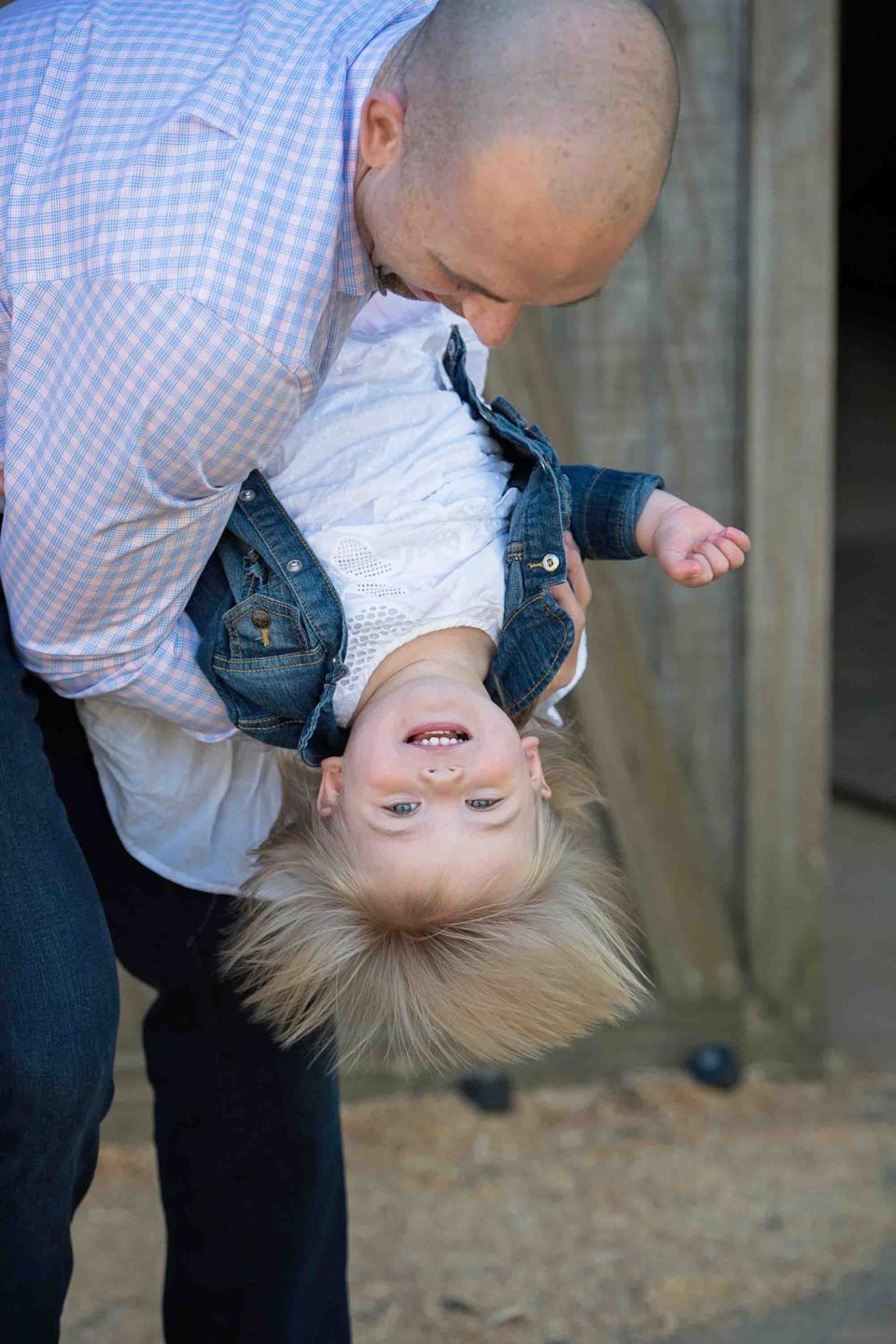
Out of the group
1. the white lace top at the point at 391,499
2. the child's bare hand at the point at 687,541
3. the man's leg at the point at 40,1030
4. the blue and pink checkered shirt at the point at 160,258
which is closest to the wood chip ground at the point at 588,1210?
the man's leg at the point at 40,1030

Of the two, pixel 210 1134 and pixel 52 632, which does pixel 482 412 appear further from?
pixel 210 1134

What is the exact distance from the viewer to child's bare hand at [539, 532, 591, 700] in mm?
1884

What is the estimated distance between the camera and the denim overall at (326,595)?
1.76 metres

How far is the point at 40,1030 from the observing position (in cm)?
157

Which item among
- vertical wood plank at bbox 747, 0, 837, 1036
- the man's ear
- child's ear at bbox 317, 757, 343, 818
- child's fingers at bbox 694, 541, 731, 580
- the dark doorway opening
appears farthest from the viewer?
Answer: the dark doorway opening

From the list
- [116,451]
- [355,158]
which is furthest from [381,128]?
[116,451]

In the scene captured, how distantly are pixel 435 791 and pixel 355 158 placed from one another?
71 cm

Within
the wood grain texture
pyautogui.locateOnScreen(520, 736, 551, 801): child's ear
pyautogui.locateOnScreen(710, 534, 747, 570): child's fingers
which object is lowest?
the wood grain texture

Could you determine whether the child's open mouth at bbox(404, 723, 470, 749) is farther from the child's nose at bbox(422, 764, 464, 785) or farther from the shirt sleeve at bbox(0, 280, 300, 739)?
the shirt sleeve at bbox(0, 280, 300, 739)

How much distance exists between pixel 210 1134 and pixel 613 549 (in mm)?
887

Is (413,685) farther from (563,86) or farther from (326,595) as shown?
(563,86)

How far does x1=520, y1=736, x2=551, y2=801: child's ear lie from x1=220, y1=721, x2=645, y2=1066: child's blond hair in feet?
0.13

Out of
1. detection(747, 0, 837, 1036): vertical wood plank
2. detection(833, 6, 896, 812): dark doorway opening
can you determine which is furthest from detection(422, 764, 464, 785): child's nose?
detection(833, 6, 896, 812): dark doorway opening

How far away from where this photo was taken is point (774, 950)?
357 cm
